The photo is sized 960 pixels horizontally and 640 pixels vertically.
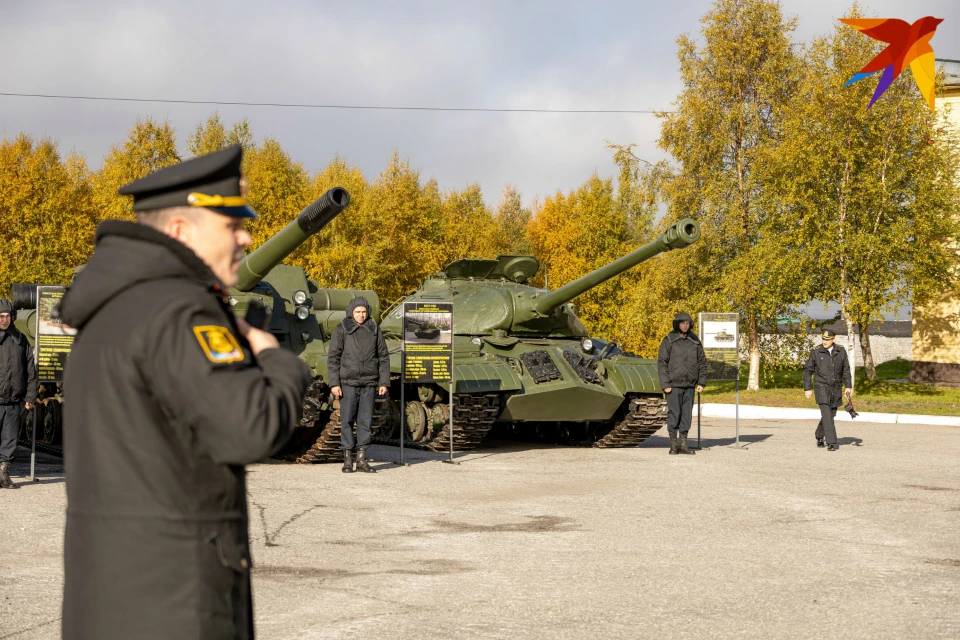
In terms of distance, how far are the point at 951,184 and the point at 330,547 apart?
26.3 metres

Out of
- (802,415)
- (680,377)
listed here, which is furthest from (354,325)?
(802,415)

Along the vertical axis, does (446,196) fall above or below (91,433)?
above

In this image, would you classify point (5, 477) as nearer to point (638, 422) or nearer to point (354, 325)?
point (354, 325)

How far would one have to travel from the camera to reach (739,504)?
34.4 ft

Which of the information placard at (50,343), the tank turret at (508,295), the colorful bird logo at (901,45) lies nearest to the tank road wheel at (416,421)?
the tank turret at (508,295)

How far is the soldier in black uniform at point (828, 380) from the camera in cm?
1605

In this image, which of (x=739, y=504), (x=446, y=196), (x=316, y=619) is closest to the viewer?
(x=316, y=619)

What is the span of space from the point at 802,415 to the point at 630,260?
999cm

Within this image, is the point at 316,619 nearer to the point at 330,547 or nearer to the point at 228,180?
the point at 330,547

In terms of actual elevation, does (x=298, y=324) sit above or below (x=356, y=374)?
above

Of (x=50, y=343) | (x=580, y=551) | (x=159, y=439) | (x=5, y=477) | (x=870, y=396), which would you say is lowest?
(x=580, y=551)

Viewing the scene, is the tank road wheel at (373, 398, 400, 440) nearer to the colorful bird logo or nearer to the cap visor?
the colorful bird logo

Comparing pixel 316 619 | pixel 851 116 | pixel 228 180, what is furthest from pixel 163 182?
pixel 851 116

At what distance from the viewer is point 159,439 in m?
2.46
